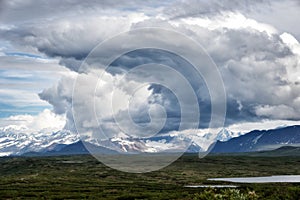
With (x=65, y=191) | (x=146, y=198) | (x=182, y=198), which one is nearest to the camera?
(x=182, y=198)

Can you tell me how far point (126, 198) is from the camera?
16225 centimetres

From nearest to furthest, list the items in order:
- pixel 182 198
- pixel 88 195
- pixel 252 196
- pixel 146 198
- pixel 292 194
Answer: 1. pixel 252 196
2. pixel 292 194
3. pixel 182 198
4. pixel 146 198
5. pixel 88 195

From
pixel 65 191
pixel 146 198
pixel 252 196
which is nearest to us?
pixel 252 196

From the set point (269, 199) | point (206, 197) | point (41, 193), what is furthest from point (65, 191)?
point (206, 197)

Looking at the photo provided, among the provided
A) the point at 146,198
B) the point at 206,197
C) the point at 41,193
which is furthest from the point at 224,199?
the point at 41,193

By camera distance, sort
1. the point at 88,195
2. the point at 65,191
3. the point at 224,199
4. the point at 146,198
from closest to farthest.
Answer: the point at 224,199 → the point at 146,198 → the point at 88,195 → the point at 65,191

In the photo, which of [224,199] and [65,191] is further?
[65,191]

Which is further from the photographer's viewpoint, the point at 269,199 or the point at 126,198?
the point at 126,198

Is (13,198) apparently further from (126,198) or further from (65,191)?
(126,198)

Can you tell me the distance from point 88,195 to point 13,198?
27643mm

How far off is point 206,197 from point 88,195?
89906mm

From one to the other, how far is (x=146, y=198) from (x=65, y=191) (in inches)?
1802

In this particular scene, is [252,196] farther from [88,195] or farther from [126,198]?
[88,195]

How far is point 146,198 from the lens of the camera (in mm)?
161375
